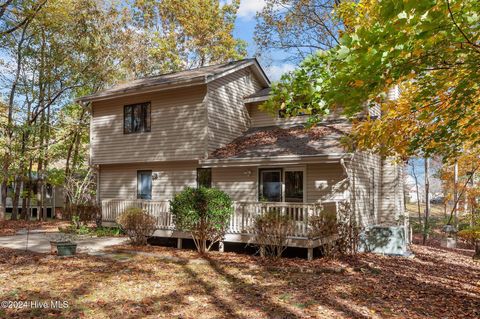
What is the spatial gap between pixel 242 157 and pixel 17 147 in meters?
13.0


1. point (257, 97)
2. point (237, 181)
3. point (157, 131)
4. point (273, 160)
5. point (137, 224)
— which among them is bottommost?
point (137, 224)

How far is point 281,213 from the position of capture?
10727 millimetres

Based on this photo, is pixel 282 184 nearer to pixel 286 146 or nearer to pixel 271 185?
pixel 271 185

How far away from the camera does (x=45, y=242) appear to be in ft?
42.4

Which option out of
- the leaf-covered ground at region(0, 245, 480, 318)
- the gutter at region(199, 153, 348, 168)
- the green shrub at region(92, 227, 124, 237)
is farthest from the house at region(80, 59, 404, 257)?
the leaf-covered ground at region(0, 245, 480, 318)

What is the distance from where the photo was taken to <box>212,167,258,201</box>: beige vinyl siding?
14.1 m

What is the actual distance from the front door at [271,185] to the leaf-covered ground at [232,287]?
3396 millimetres

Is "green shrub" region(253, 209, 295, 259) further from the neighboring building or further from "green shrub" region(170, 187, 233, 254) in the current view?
the neighboring building

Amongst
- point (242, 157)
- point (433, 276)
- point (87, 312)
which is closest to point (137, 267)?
point (87, 312)

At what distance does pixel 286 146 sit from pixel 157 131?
5.54 meters

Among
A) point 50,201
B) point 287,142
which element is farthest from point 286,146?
point 50,201

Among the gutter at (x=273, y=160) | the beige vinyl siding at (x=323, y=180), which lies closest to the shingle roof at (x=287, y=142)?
the gutter at (x=273, y=160)

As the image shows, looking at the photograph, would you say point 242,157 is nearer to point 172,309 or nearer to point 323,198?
point 323,198

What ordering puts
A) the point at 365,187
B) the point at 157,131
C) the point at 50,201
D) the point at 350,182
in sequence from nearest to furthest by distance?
the point at 350,182 < the point at 365,187 < the point at 157,131 < the point at 50,201
